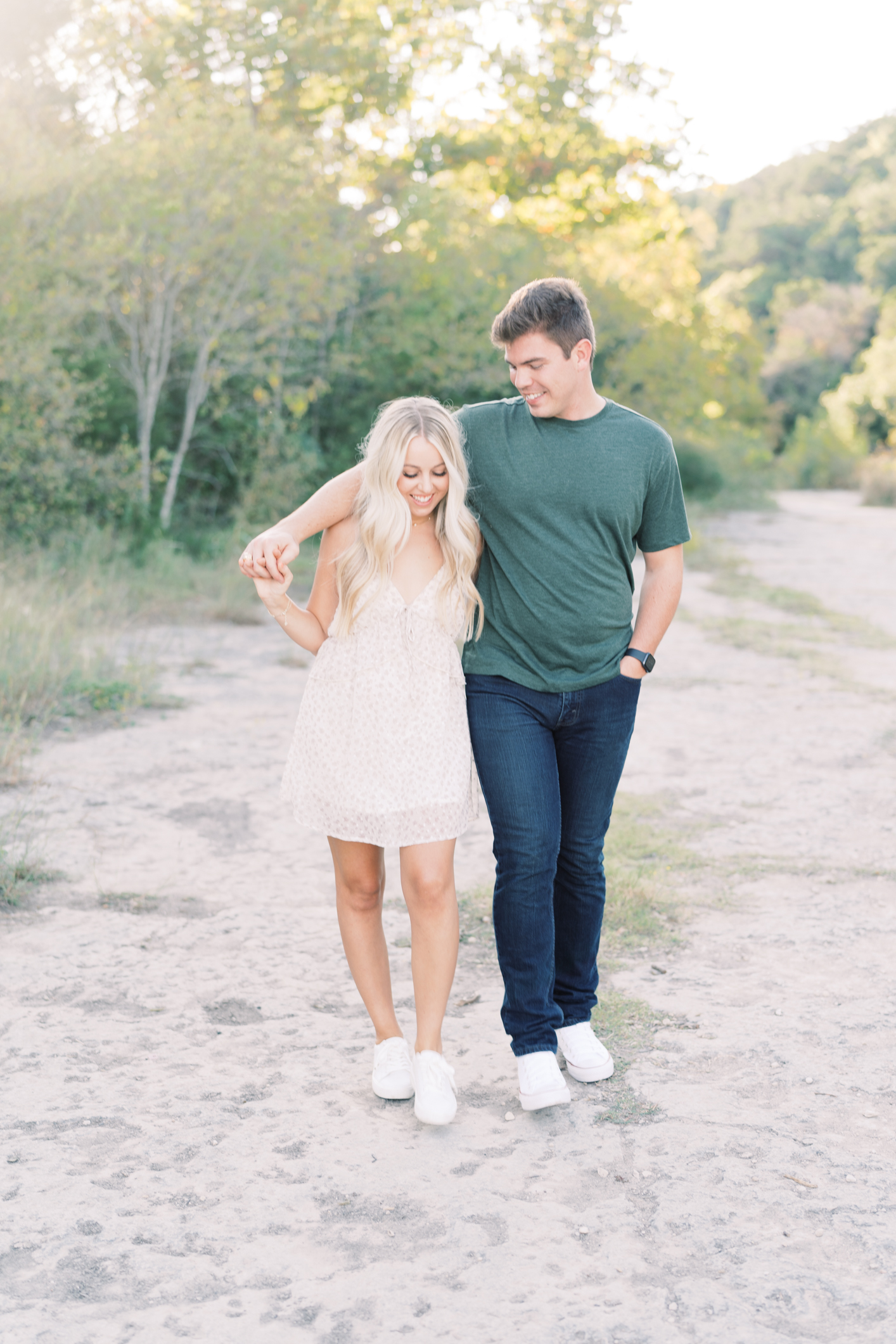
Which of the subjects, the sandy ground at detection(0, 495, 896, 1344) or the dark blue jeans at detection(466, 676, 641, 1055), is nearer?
the sandy ground at detection(0, 495, 896, 1344)

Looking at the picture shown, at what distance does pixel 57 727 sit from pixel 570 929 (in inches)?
187

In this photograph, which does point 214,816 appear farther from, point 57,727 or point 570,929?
point 570,929

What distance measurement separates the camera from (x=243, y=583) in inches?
481

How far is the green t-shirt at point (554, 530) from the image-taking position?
3.15 meters

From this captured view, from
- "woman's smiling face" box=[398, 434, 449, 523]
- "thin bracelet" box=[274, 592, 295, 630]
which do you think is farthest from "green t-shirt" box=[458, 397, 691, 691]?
"thin bracelet" box=[274, 592, 295, 630]

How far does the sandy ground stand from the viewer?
7.98 feet

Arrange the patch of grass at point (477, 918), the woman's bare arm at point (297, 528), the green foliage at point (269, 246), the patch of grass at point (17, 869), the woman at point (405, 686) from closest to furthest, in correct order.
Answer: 1. the woman's bare arm at point (297, 528)
2. the woman at point (405, 686)
3. the patch of grass at point (477, 918)
4. the patch of grass at point (17, 869)
5. the green foliage at point (269, 246)

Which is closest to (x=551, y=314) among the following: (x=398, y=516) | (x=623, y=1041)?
(x=398, y=516)

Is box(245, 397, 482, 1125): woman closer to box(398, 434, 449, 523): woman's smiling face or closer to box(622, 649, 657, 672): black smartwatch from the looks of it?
box(398, 434, 449, 523): woman's smiling face

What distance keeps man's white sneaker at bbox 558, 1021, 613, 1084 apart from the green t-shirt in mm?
1004

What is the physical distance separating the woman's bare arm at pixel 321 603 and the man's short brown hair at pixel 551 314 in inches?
24.5

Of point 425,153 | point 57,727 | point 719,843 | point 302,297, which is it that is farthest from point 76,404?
point 719,843

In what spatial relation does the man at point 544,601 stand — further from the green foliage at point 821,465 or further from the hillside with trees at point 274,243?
the green foliage at point 821,465

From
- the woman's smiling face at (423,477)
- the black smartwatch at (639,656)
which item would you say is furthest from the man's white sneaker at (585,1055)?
the woman's smiling face at (423,477)
